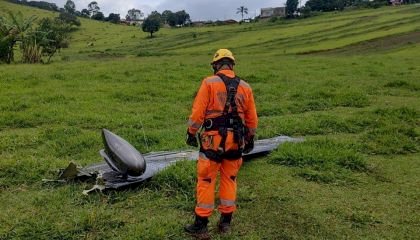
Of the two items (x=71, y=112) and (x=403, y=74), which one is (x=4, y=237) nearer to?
(x=71, y=112)

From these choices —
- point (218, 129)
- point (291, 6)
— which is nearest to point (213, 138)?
point (218, 129)

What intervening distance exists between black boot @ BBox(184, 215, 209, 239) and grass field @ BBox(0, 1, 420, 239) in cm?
19

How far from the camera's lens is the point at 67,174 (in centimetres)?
656

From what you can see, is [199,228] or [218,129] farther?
[199,228]

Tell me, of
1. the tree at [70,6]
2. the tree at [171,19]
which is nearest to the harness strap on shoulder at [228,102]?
the tree at [171,19]

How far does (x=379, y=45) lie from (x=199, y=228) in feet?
115

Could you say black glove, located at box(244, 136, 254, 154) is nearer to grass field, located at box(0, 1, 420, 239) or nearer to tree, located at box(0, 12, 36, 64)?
grass field, located at box(0, 1, 420, 239)

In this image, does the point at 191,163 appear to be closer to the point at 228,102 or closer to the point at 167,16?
the point at 228,102

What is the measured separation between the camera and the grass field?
215 inches

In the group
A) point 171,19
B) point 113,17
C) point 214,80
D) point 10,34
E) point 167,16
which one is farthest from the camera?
point 113,17

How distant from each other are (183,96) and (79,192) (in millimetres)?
7820

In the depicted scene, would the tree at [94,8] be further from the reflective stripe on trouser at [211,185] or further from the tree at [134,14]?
Result: the reflective stripe on trouser at [211,185]

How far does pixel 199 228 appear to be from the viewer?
511 centimetres

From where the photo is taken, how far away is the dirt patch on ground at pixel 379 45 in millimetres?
35037
